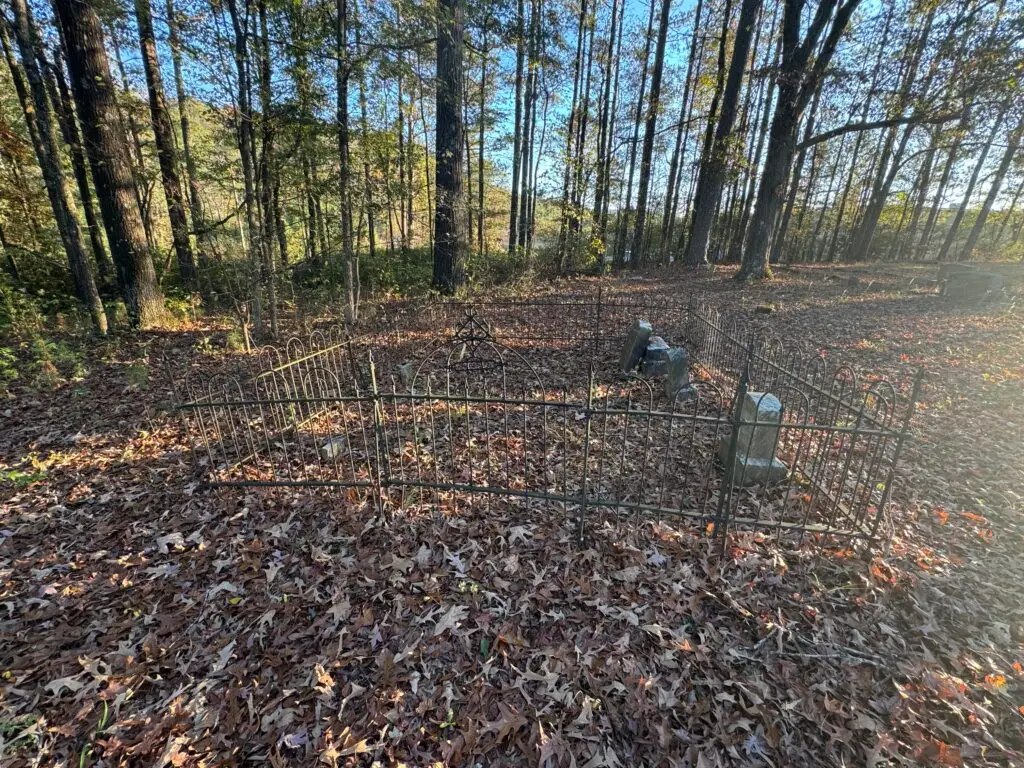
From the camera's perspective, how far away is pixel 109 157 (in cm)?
858

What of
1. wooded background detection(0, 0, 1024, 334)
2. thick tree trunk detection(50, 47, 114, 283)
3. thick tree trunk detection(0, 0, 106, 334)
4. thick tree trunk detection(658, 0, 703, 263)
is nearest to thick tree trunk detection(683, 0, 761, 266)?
wooded background detection(0, 0, 1024, 334)

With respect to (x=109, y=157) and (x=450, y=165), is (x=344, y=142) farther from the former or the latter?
(x=109, y=157)

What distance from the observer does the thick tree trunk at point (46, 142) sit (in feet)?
22.6

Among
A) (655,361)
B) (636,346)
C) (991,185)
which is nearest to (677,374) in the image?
(655,361)

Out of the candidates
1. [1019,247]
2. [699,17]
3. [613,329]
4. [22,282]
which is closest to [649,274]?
[613,329]

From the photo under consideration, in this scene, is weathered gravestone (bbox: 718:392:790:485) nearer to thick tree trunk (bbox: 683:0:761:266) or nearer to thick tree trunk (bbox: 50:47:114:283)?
thick tree trunk (bbox: 50:47:114:283)

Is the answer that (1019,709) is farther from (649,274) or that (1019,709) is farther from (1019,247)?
(1019,247)

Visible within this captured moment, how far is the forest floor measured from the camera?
245 centimetres

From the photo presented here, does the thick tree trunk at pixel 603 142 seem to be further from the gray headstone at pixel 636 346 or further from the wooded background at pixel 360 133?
the gray headstone at pixel 636 346

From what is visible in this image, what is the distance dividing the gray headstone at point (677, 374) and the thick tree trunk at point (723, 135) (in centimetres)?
1170

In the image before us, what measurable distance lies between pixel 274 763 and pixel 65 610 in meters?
2.35

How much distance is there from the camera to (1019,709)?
8.36 feet

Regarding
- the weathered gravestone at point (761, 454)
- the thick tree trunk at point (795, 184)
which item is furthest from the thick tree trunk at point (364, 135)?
the thick tree trunk at point (795, 184)

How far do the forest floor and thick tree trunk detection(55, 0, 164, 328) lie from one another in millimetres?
5873
